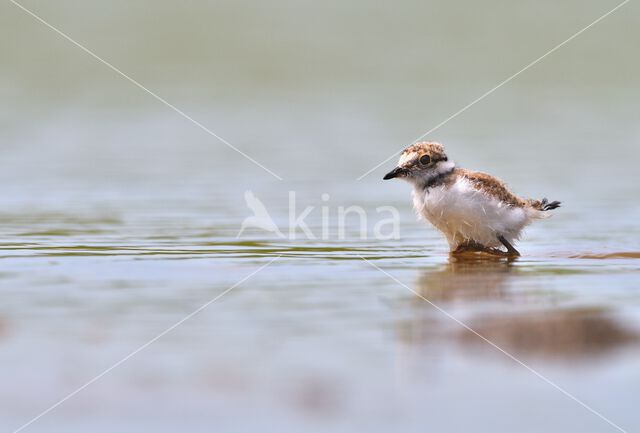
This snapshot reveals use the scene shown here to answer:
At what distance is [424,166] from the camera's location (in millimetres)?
7109

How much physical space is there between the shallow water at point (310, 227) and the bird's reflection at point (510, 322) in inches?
0.8

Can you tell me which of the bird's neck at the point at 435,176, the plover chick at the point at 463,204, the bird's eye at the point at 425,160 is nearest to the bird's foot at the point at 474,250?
the plover chick at the point at 463,204

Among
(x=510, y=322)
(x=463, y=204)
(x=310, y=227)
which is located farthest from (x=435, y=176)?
(x=510, y=322)

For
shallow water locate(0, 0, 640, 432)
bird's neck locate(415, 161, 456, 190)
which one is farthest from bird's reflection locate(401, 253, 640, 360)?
bird's neck locate(415, 161, 456, 190)

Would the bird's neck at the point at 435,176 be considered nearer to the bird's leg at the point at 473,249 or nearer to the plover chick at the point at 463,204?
the plover chick at the point at 463,204

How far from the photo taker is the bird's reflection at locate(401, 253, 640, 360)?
4.23m

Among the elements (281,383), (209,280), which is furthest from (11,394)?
(209,280)

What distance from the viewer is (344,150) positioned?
12.4 m

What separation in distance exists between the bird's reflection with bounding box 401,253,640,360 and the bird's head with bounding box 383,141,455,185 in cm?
133

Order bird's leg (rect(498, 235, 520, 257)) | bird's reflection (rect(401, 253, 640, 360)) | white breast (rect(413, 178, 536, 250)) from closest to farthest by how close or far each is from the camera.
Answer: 1. bird's reflection (rect(401, 253, 640, 360))
2. white breast (rect(413, 178, 536, 250))
3. bird's leg (rect(498, 235, 520, 257))

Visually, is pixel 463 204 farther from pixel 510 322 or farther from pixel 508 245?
pixel 510 322

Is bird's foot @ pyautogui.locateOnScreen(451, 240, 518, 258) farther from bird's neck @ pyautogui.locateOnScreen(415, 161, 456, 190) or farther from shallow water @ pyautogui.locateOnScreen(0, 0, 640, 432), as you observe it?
bird's neck @ pyautogui.locateOnScreen(415, 161, 456, 190)

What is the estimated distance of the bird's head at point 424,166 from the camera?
7098 mm

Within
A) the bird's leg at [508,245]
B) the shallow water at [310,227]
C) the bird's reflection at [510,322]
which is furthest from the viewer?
the bird's leg at [508,245]
